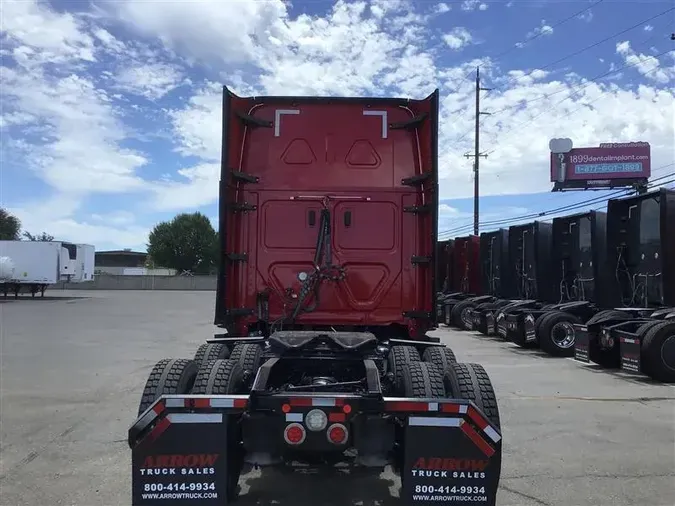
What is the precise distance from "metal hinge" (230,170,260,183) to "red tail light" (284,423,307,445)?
2881mm

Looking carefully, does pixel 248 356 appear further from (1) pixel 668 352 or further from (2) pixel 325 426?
(1) pixel 668 352

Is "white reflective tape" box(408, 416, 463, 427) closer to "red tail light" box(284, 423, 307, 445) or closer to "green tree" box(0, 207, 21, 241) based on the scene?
"red tail light" box(284, 423, 307, 445)

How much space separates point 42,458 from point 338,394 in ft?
11.7

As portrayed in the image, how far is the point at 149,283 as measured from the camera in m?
60.3

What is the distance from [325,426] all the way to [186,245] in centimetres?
8260

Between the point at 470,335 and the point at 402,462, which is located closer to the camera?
the point at 402,462

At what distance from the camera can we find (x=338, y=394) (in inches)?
143

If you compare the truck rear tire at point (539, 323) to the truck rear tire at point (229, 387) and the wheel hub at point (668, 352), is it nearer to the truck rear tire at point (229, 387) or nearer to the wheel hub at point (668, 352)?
the wheel hub at point (668, 352)

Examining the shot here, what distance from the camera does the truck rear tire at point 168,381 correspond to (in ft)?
14.0

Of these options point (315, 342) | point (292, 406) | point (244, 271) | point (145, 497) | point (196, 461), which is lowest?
point (145, 497)

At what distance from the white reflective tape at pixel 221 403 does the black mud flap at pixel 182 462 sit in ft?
0.18

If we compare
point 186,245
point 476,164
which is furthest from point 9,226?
point 476,164

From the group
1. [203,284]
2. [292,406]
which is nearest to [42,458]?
[292,406]

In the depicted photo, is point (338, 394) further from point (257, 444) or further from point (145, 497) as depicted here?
point (145, 497)
